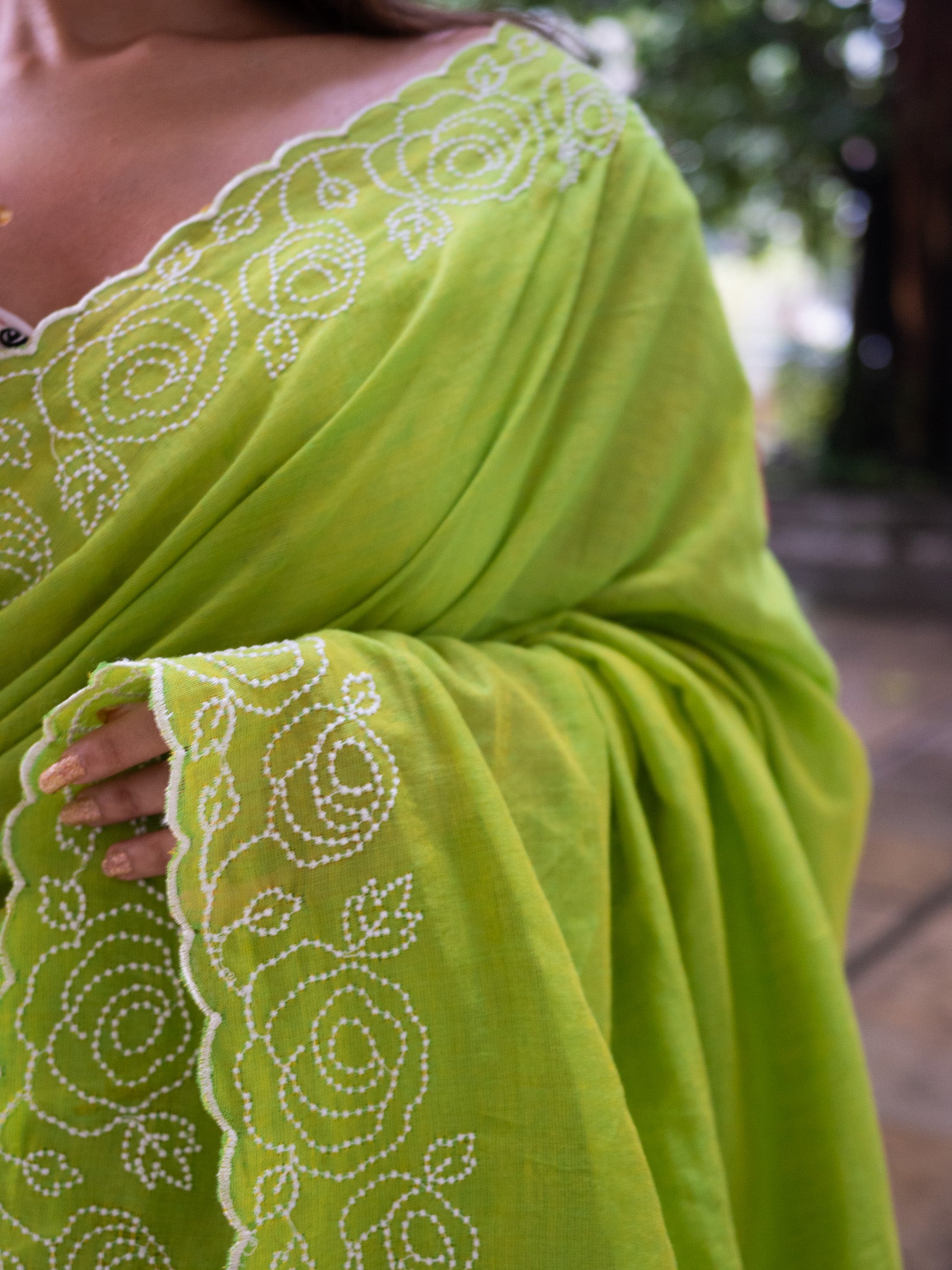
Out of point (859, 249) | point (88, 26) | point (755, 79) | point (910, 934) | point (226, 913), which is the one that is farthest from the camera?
point (859, 249)

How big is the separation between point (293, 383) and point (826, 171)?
550cm

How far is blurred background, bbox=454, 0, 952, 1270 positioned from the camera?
170 inches

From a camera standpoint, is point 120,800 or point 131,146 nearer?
point 120,800

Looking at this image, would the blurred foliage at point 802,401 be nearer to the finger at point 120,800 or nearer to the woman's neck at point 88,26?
the woman's neck at point 88,26

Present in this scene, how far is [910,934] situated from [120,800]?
78.0 inches

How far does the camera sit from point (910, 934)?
237 centimetres

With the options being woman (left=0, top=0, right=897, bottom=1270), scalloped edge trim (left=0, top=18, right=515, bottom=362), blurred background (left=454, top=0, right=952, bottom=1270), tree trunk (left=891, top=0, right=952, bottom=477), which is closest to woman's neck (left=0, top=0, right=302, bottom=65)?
woman (left=0, top=0, right=897, bottom=1270)

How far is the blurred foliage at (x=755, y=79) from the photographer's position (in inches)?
204

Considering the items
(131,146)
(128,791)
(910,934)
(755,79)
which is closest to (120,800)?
(128,791)

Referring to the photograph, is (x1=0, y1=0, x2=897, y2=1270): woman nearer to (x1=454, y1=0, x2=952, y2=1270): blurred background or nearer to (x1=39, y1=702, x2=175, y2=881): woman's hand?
(x1=39, y1=702, x2=175, y2=881): woman's hand

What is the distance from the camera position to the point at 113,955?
74 centimetres

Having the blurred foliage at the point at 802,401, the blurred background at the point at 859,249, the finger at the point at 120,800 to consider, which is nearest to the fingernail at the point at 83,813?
the finger at the point at 120,800

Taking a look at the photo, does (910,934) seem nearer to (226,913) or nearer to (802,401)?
(226,913)

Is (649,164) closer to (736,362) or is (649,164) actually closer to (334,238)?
(736,362)
